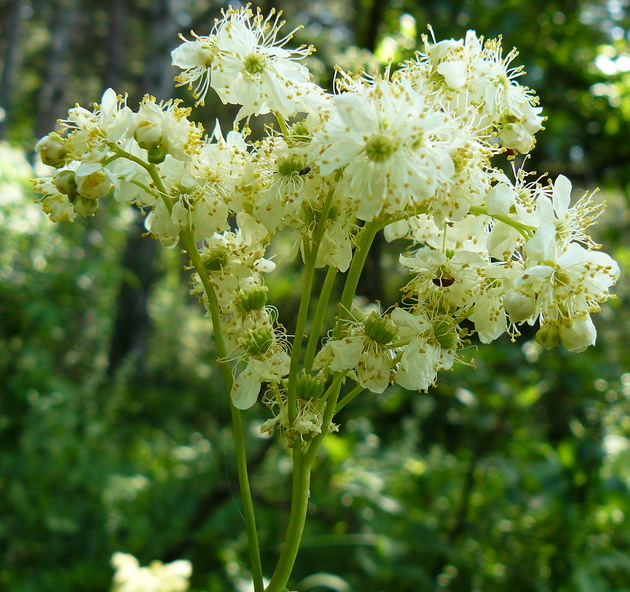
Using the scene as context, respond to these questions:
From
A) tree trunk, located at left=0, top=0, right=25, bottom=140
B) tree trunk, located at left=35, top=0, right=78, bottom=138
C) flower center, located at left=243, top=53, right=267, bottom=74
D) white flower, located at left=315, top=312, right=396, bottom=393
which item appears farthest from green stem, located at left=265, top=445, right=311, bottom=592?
tree trunk, located at left=0, top=0, right=25, bottom=140

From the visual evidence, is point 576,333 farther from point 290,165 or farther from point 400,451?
point 400,451

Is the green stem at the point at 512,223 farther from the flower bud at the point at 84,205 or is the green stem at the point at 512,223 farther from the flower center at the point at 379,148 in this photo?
the flower bud at the point at 84,205

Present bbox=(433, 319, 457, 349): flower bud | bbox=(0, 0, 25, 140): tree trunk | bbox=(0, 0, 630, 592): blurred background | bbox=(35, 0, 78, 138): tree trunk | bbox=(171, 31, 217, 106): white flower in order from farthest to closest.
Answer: bbox=(0, 0, 25, 140): tree trunk → bbox=(35, 0, 78, 138): tree trunk → bbox=(0, 0, 630, 592): blurred background → bbox=(171, 31, 217, 106): white flower → bbox=(433, 319, 457, 349): flower bud

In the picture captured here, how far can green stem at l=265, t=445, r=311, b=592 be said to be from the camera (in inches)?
28.9

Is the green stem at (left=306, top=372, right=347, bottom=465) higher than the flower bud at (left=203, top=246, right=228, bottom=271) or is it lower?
lower

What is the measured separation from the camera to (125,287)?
6141 millimetres

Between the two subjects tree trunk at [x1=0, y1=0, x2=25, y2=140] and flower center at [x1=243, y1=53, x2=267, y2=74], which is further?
tree trunk at [x1=0, y1=0, x2=25, y2=140]

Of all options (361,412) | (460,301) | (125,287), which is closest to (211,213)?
(460,301)

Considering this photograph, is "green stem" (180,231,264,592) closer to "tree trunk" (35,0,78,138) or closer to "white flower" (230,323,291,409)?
"white flower" (230,323,291,409)

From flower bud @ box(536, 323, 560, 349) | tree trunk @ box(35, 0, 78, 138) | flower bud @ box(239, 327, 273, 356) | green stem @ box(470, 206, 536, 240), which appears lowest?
flower bud @ box(239, 327, 273, 356)

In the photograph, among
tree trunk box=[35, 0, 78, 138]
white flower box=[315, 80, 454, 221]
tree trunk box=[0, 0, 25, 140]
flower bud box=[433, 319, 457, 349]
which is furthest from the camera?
tree trunk box=[0, 0, 25, 140]

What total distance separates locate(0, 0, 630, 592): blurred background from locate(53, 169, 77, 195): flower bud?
39.8 inches

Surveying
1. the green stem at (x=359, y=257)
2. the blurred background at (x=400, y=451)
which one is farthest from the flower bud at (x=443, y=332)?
the blurred background at (x=400, y=451)

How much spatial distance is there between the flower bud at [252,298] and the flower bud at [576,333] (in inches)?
13.5
